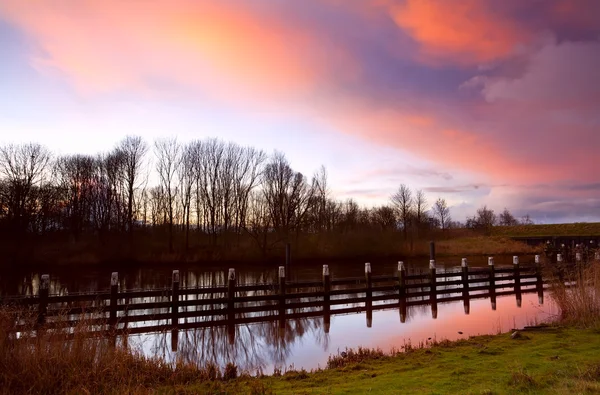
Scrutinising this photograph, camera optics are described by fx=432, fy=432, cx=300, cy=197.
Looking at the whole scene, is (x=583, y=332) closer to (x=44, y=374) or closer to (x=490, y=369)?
(x=490, y=369)

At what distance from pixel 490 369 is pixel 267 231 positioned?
45.4 m

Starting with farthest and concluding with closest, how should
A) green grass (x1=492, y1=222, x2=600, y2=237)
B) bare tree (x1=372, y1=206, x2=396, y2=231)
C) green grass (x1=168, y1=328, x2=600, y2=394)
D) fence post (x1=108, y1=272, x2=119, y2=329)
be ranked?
green grass (x1=492, y1=222, x2=600, y2=237), bare tree (x1=372, y1=206, x2=396, y2=231), fence post (x1=108, y1=272, x2=119, y2=329), green grass (x1=168, y1=328, x2=600, y2=394)

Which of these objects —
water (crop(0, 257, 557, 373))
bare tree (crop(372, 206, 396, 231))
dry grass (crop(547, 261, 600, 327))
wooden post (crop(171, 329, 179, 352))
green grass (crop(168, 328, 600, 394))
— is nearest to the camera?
green grass (crop(168, 328, 600, 394))

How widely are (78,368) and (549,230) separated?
10132cm

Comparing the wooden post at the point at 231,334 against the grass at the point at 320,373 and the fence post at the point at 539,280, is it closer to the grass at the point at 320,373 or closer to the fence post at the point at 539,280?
the grass at the point at 320,373

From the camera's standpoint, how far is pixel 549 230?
300 ft

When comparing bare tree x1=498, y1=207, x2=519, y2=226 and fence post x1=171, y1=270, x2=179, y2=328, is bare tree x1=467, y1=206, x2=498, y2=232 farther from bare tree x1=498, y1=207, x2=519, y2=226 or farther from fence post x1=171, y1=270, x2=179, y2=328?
fence post x1=171, y1=270, x2=179, y2=328

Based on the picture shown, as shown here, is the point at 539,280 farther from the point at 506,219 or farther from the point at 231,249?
the point at 506,219

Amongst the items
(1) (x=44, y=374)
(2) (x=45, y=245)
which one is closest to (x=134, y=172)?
(2) (x=45, y=245)

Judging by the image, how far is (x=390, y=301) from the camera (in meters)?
21.6

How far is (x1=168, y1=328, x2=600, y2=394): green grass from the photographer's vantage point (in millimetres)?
6902

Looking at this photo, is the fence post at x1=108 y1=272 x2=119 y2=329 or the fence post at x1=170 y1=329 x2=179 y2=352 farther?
the fence post at x1=108 y1=272 x2=119 y2=329

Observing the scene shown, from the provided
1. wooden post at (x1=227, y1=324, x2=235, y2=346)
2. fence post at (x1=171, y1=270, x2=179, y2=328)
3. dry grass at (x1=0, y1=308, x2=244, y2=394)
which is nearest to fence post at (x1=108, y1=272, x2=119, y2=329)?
fence post at (x1=171, y1=270, x2=179, y2=328)

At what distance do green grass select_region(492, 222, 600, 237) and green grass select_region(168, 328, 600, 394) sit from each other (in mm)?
80491
